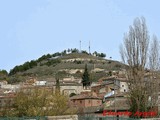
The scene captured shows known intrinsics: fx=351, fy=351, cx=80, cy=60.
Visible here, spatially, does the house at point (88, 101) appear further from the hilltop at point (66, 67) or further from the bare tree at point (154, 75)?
the hilltop at point (66, 67)

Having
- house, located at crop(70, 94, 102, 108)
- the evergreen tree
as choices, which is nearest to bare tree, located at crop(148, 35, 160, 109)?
house, located at crop(70, 94, 102, 108)

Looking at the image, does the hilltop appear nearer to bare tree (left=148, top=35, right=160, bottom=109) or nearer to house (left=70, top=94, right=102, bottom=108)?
house (left=70, top=94, right=102, bottom=108)

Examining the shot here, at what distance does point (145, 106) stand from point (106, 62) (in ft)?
398

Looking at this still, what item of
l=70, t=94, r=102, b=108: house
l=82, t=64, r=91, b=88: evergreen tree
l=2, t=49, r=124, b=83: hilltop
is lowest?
l=70, t=94, r=102, b=108: house

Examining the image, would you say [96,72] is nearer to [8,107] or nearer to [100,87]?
[100,87]

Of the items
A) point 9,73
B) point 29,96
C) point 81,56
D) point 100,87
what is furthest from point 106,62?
point 29,96

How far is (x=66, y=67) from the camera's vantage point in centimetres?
13750

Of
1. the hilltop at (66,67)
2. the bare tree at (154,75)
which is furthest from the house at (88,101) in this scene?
the hilltop at (66,67)

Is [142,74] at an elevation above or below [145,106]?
above

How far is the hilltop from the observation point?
401 ft

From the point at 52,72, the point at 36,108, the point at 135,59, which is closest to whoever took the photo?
the point at 135,59

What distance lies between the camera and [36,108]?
3712cm

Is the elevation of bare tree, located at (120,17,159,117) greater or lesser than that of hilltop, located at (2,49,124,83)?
lesser

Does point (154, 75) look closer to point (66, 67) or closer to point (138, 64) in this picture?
point (138, 64)
